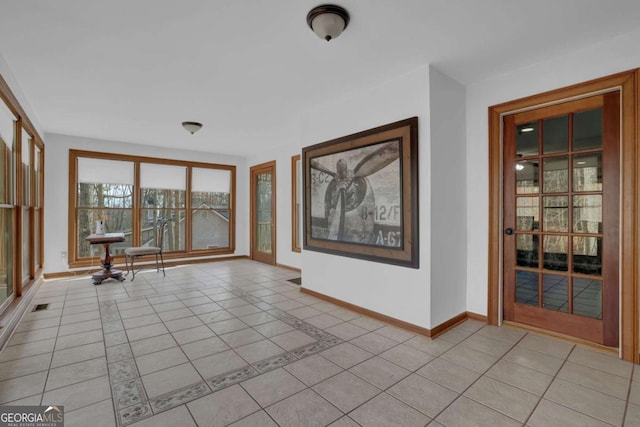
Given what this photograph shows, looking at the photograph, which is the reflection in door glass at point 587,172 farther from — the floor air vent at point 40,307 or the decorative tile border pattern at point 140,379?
the floor air vent at point 40,307

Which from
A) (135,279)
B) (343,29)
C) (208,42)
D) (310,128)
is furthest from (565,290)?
(135,279)

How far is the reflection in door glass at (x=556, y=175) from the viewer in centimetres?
276

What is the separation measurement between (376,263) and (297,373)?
56.7 inches

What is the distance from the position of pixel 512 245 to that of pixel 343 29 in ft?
8.49

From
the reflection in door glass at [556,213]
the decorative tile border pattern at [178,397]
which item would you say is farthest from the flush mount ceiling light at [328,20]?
the decorative tile border pattern at [178,397]

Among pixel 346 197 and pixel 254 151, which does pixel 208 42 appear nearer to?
pixel 346 197

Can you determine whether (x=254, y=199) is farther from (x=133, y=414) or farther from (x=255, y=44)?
(x=133, y=414)

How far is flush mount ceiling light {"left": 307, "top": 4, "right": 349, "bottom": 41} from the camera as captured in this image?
2.03 meters

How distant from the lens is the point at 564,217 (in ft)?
9.11

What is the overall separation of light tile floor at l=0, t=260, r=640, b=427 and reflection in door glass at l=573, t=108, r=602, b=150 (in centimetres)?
176

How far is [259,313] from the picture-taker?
3.50 m

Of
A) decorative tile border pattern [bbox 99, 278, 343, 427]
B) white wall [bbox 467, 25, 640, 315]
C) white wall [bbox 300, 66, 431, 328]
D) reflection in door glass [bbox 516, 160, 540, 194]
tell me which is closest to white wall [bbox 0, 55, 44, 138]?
decorative tile border pattern [bbox 99, 278, 343, 427]

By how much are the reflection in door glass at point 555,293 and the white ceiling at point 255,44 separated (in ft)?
6.65

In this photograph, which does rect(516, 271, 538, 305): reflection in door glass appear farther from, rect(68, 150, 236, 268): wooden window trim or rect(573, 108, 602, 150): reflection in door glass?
rect(68, 150, 236, 268): wooden window trim
